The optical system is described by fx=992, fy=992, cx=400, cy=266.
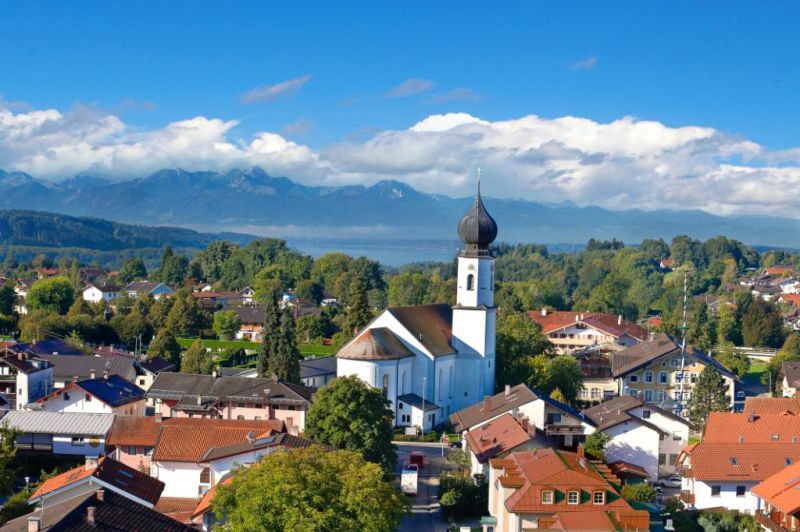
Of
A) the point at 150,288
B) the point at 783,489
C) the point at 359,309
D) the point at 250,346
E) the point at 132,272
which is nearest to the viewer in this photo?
the point at 783,489

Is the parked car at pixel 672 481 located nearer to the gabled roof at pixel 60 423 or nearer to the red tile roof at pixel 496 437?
the red tile roof at pixel 496 437

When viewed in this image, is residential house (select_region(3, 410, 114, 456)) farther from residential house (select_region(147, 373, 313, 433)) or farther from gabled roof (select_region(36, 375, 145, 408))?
residential house (select_region(147, 373, 313, 433))

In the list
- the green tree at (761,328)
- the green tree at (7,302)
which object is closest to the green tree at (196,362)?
the green tree at (7,302)

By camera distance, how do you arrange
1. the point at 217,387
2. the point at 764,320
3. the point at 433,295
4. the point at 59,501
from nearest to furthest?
the point at 59,501 → the point at 217,387 → the point at 764,320 → the point at 433,295

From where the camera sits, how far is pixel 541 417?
39.7 m

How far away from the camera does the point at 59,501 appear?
27.0m

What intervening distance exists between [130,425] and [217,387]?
990 centimetres

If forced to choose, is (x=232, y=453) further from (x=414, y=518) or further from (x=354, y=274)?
(x=354, y=274)

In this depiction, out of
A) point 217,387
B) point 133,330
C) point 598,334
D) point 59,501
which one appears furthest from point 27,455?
point 598,334

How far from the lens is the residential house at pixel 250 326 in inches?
3346

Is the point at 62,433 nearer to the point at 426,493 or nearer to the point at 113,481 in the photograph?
the point at 113,481

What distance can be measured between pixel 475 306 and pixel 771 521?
24.3 m

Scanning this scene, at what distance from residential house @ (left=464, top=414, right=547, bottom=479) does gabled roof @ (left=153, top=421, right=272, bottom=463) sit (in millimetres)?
7482

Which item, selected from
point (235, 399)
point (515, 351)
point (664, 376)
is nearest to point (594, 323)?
point (664, 376)
